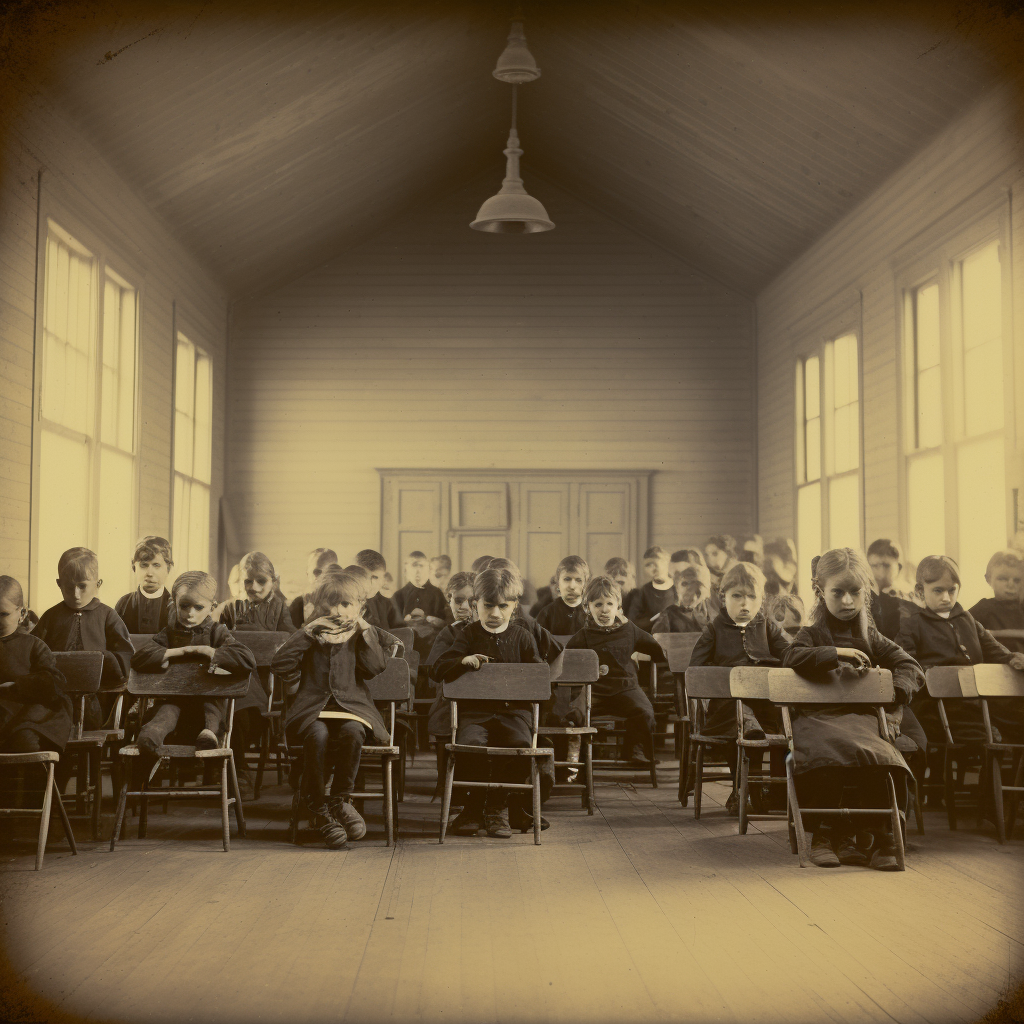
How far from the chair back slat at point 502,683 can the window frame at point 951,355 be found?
359 cm

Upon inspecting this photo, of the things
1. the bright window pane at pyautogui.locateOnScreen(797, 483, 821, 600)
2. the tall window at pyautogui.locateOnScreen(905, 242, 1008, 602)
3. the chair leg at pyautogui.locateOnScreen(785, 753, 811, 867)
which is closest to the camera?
the chair leg at pyautogui.locateOnScreen(785, 753, 811, 867)

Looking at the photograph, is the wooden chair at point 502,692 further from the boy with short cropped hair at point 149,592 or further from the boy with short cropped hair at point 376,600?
the boy with short cropped hair at point 149,592

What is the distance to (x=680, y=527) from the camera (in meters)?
14.2

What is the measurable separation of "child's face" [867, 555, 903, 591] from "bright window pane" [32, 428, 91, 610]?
572 cm

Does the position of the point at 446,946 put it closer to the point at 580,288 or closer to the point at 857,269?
the point at 857,269

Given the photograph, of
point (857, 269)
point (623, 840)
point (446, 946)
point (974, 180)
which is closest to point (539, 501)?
point (857, 269)

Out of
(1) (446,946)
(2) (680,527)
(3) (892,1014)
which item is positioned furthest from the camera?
(2) (680,527)

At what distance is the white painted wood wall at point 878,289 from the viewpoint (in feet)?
25.4

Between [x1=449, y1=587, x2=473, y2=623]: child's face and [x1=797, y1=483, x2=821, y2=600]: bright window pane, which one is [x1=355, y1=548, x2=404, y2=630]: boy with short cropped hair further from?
[x1=797, y1=483, x2=821, y2=600]: bright window pane

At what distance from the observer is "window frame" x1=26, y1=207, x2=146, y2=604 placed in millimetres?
7855

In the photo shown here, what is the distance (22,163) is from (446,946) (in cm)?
620

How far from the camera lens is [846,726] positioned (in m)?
5.09

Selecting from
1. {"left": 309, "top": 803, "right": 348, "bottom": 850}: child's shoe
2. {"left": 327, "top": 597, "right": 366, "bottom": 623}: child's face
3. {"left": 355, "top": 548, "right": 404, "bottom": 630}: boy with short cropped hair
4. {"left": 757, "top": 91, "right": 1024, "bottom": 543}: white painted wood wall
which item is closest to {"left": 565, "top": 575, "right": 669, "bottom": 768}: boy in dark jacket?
{"left": 355, "top": 548, "right": 404, "bottom": 630}: boy with short cropped hair

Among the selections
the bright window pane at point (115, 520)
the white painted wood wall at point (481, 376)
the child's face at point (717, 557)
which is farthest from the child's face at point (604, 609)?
the white painted wood wall at point (481, 376)
